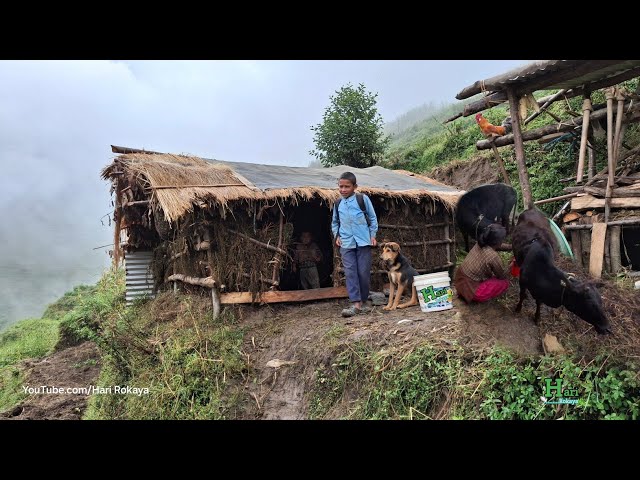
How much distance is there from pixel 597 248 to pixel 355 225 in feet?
10.4

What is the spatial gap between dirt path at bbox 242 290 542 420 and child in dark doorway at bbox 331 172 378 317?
407 mm

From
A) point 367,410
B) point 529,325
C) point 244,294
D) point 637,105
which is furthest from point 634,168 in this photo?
point 244,294

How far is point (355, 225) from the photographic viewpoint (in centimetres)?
577

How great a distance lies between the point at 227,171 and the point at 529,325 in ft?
18.5

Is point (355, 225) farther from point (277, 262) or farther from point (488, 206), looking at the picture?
point (488, 206)

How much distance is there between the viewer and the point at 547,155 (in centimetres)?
1058

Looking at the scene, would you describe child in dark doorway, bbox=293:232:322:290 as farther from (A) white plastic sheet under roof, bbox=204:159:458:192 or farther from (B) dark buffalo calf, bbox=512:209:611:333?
(B) dark buffalo calf, bbox=512:209:611:333

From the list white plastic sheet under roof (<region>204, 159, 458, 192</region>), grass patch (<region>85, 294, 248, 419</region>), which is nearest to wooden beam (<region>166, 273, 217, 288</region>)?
grass patch (<region>85, 294, 248, 419</region>)

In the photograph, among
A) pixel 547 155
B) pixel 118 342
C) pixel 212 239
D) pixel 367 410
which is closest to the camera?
pixel 367 410

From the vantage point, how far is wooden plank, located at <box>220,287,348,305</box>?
653 cm

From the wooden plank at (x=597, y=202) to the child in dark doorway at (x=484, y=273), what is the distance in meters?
2.57

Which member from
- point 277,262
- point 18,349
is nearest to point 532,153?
point 277,262

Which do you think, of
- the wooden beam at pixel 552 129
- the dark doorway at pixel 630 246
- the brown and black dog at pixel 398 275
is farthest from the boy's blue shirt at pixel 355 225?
the dark doorway at pixel 630 246
